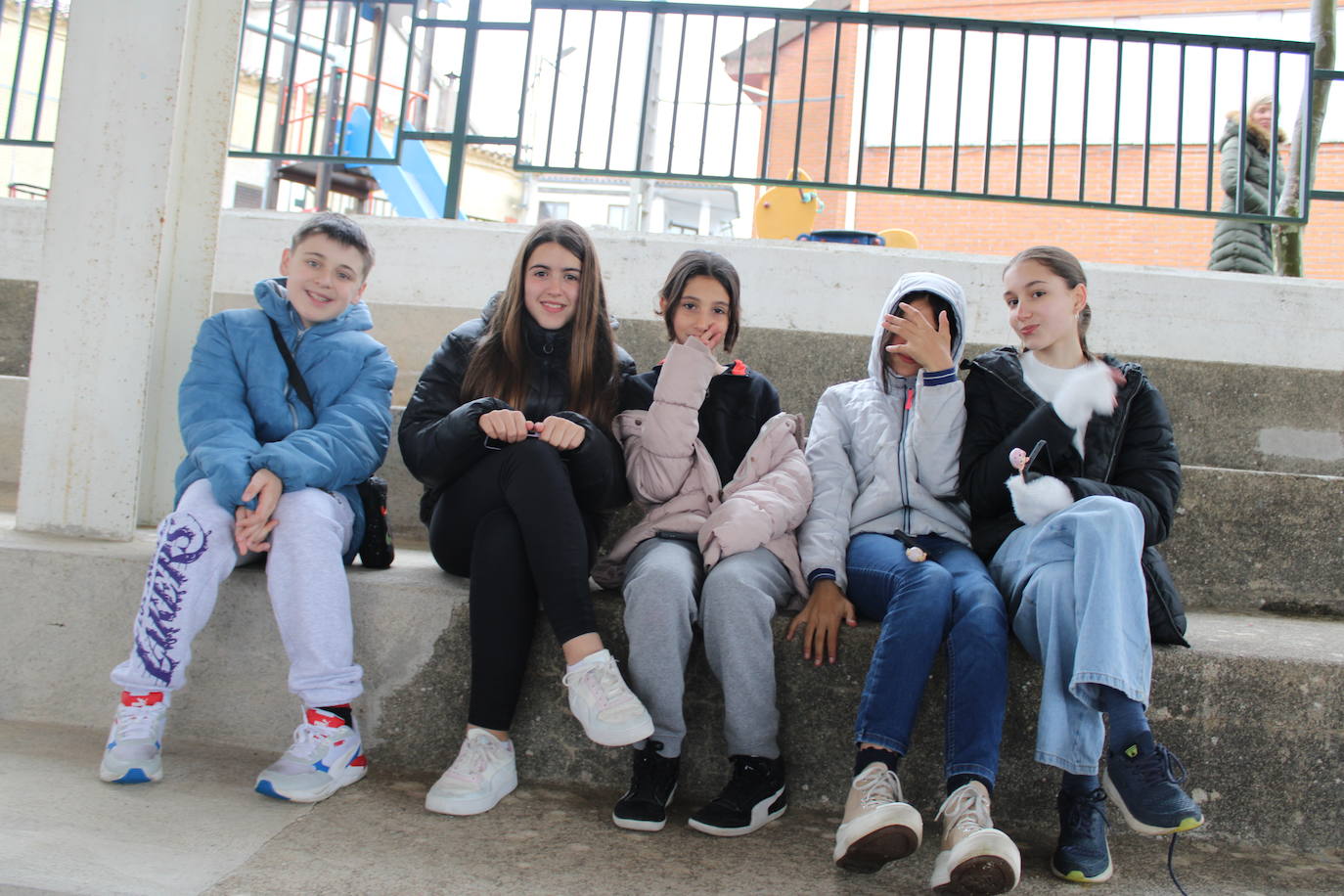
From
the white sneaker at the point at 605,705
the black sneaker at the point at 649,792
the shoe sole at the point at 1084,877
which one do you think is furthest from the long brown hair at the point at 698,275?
the shoe sole at the point at 1084,877

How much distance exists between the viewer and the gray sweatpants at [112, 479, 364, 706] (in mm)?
1826

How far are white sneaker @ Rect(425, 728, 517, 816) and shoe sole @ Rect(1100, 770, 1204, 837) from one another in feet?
3.47

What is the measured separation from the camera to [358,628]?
1996mm

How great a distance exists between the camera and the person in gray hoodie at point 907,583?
154cm

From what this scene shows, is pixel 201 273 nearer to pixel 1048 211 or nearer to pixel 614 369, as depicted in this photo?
pixel 614 369

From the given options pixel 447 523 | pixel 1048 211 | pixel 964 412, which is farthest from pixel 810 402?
pixel 1048 211

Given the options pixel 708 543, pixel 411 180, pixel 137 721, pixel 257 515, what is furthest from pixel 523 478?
pixel 411 180

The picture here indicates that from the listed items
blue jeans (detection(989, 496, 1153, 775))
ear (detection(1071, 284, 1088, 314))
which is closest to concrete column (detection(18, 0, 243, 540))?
blue jeans (detection(989, 496, 1153, 775))

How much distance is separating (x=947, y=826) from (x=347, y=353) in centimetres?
158

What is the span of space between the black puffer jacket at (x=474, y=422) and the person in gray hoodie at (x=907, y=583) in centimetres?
45

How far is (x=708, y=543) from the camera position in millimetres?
1986

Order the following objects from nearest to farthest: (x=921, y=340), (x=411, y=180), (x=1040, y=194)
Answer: (x=921, y=340), (x=411, y=180), (x=1040, y=194)

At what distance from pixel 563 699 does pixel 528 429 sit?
538 mm

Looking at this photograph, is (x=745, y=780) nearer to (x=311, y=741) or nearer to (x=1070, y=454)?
(x=311, y=741)
